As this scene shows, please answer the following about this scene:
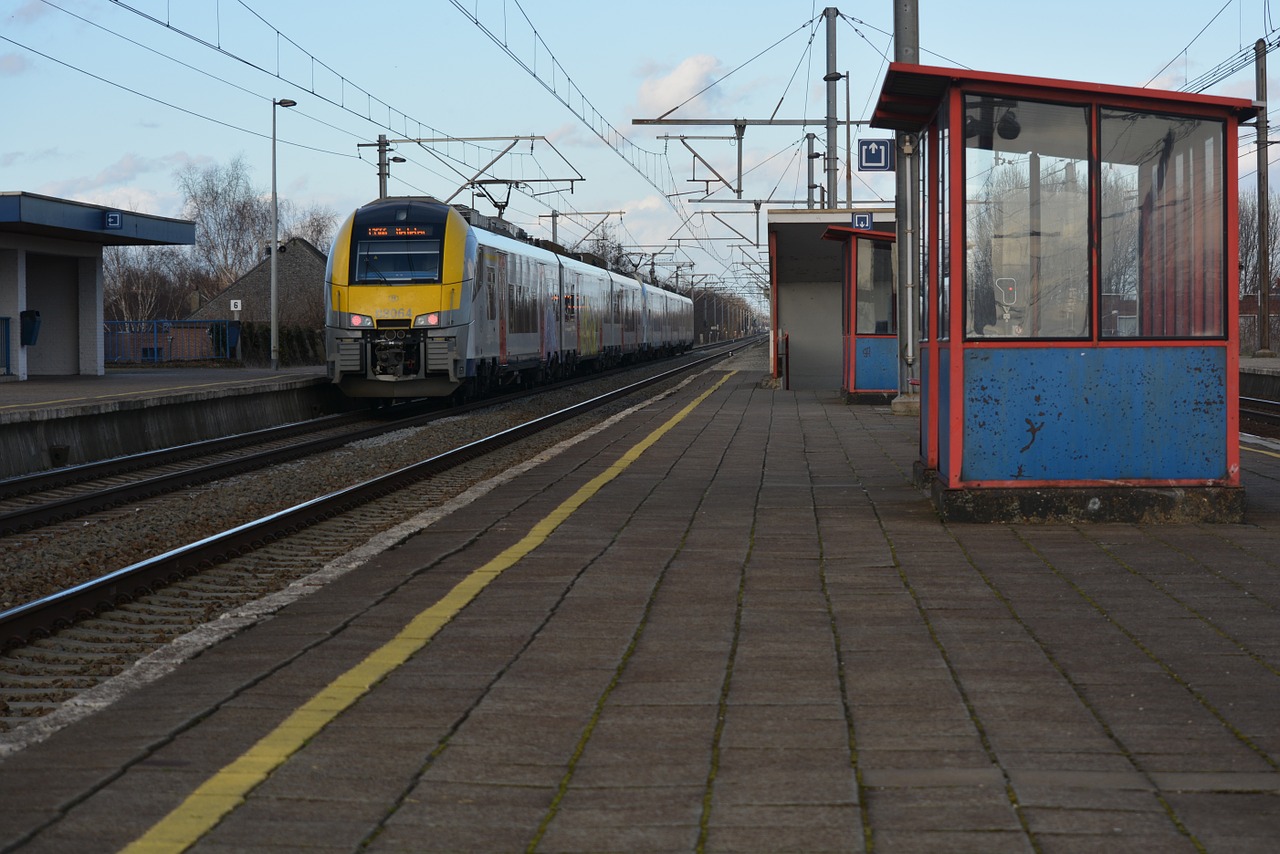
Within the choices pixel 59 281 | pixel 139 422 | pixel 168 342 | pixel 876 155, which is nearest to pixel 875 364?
pixel 876 155

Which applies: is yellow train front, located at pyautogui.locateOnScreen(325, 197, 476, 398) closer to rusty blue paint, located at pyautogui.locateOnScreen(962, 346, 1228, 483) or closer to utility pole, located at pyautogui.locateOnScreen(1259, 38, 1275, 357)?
rusty blue paint, located at pyautogui.locateOnScreen(962, 346, 1228, 483)

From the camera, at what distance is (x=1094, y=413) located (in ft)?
28.1

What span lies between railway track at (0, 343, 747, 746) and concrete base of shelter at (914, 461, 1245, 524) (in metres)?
3.61

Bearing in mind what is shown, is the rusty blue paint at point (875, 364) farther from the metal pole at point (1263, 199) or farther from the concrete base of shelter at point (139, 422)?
the metal pole at point (1263, 199)

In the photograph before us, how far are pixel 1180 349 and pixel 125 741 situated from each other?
657 cm

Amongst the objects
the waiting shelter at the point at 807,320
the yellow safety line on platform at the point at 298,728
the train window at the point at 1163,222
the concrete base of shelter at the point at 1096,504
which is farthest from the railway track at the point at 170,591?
the waiting shelter at the point at 807,320

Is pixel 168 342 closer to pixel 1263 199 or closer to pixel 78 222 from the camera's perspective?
pixel 78 222

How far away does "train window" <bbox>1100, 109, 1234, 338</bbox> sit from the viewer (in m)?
→ 8.64

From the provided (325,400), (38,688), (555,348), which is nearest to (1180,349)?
(38,688)

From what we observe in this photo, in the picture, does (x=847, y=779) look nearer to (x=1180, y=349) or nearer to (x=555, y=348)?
(x=1180, y=349)

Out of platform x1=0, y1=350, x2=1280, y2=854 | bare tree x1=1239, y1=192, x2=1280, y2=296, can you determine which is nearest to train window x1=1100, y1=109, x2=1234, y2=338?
platform x1=0, y1=350, x2=1280, y2=854

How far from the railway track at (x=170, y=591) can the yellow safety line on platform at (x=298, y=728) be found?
899 mm

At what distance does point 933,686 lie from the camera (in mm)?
4613

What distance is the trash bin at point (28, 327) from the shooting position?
28766mm
